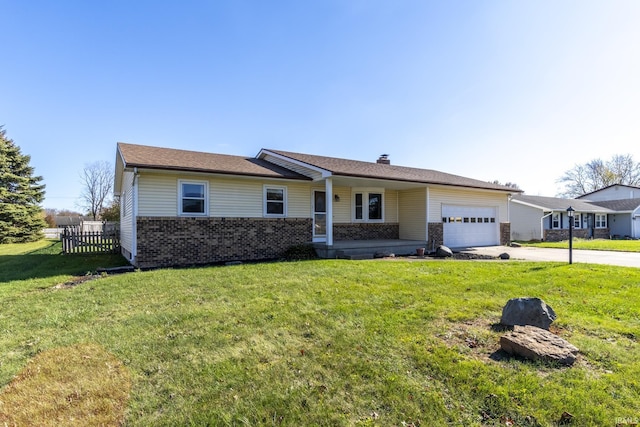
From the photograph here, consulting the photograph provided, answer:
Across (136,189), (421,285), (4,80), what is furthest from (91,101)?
(421,285)

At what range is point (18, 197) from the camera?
2673cm

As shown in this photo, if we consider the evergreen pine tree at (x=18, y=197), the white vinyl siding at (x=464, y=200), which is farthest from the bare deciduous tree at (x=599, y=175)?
the evergreen pine tree at (x=18, y=197)

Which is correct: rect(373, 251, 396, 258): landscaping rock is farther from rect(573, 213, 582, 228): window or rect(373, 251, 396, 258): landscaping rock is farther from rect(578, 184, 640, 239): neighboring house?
rect(578, 184, 640, 239): neighboring house

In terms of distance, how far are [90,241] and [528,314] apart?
1701cm

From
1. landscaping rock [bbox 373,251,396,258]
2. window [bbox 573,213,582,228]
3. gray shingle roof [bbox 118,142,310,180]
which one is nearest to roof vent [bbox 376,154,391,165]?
gray shingle roof [bbox 118,142,310,180]

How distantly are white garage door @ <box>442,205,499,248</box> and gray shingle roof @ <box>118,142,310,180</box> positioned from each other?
7967 millimetres

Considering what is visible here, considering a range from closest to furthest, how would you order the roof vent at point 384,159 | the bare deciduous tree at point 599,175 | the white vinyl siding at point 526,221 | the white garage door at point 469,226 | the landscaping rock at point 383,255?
1. the landscaping rock at point 383,255
2. the white garage door at point 469,226
3. the roof vent at point 384,159
4. the white vinyl siding at point 526,221
5. the bare deciduous tree at point 599,175

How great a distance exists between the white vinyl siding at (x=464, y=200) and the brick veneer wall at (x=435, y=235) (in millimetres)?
248

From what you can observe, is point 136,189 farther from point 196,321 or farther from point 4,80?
point 4,80

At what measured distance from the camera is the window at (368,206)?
51.2 ft

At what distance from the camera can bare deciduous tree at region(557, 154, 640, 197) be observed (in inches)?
1865

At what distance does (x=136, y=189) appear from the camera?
989cm

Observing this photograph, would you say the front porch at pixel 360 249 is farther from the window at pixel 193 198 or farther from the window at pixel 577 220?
the window at pixel 577 220

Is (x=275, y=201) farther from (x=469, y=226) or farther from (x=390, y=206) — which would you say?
(x=469, y=226)
